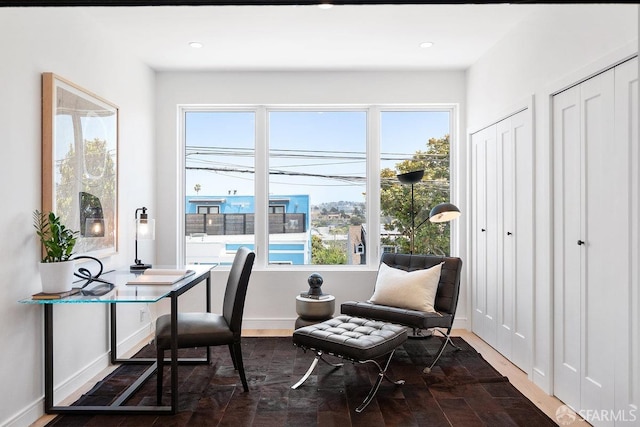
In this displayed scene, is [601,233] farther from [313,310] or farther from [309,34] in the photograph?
[309,34]

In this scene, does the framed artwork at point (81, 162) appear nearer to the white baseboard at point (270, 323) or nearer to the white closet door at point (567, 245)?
the white baseboard at point (270, 323)

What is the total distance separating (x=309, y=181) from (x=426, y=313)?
193 cm

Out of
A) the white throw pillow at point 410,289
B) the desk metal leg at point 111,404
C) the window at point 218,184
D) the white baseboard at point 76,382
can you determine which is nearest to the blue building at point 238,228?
the window at point 218,184

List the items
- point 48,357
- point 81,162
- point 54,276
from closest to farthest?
point 54,276
point 48,357
point 81,162

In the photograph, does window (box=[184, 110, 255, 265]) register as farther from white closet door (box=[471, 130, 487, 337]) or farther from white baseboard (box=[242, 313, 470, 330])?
white closet door (box=[471, 130, 487, 337])

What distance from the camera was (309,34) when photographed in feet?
11.6

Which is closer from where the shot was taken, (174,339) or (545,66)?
(174,339)

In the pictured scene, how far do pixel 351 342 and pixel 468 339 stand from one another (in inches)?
74.2

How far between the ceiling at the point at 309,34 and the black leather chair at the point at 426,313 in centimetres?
189

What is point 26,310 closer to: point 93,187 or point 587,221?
point 93,187

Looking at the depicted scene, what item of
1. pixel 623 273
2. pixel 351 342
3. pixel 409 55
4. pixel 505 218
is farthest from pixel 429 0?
pixel 409 55

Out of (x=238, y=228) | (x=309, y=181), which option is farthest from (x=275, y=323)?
(x=309, y=181)

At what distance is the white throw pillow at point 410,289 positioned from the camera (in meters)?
3.55

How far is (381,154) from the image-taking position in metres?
4.62
